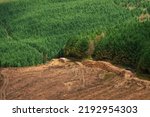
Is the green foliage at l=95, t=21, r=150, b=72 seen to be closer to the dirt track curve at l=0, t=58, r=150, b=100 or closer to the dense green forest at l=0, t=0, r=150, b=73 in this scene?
the dirt track curve at l=0, t=58, r=150, b=100

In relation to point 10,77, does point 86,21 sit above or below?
below

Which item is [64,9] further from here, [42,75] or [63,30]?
[42,75]

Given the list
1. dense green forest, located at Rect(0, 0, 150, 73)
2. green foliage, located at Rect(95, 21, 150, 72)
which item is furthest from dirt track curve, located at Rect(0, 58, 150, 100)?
dense green forest, located at Rect(0, 0, 150, 73)

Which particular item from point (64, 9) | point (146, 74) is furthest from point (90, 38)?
point (64, 9)

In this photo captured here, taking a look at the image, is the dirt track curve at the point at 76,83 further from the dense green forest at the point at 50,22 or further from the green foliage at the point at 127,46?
the dense green forest at the point at 50,22

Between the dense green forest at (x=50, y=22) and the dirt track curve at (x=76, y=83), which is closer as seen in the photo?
the dirt track curve at (x=76, y=83)

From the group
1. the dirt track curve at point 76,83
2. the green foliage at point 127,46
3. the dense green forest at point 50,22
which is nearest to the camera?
the dirt track curve at point 76,83

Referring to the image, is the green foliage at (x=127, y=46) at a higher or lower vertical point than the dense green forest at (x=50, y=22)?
higher

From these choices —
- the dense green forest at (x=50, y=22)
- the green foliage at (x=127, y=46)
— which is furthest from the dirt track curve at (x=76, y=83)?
the dense green forest at (x=50, y=22)

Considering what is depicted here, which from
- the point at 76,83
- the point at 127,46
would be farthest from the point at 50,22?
the point at 76,83
